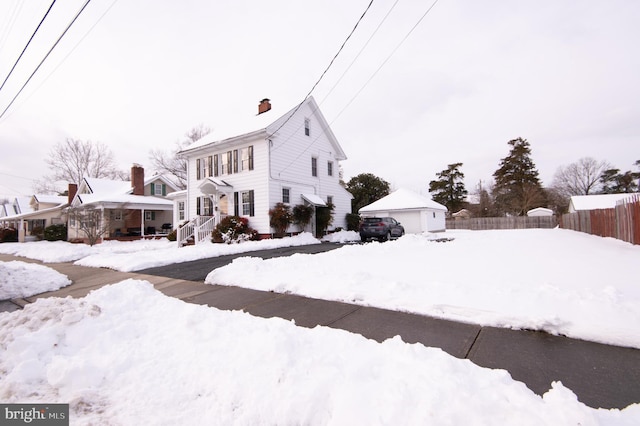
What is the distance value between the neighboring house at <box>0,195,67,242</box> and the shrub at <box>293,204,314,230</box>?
66.9 feet

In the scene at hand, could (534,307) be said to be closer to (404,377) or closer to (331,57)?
(404,377)

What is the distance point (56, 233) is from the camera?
23.5 m

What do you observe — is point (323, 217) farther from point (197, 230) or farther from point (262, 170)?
point (197, 230)

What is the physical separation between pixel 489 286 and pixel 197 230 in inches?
561

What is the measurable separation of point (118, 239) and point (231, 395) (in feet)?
79.0

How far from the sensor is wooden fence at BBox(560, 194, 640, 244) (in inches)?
392

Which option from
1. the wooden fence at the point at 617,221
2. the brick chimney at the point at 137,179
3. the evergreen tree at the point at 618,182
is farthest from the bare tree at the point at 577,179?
the brick chimney at the point at 137,179

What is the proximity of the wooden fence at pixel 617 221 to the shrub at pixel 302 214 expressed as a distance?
46.3ft

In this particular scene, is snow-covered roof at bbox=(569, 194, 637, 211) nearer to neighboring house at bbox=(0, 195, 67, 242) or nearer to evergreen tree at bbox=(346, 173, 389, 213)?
evergreen tree at bbox=(346, 173, 389, 213)

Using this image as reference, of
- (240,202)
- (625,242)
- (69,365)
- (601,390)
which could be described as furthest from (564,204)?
(69,365)

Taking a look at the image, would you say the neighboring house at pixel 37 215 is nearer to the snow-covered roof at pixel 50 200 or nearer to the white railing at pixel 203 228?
the snow-covered roof at pixel 50 200

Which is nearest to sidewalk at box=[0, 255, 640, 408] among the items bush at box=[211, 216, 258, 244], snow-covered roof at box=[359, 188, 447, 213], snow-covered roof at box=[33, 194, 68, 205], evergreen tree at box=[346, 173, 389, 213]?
bush at box=[211, 216, 258, 244]

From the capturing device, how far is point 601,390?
2.13 m

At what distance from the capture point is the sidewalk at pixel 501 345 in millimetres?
2217
